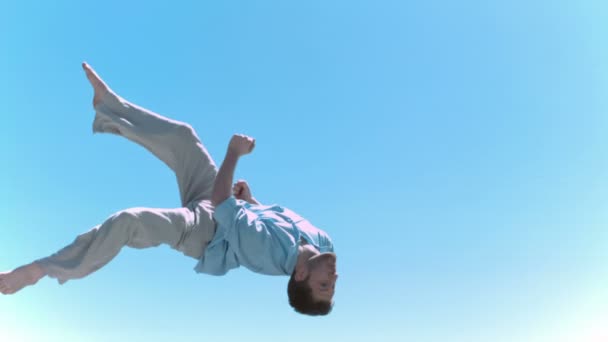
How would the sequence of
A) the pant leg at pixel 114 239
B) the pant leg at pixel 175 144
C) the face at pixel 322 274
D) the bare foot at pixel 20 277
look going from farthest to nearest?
the pant leg at pixel 175 144
the face at pixel 322 274
the pant leg at pixel 114 239
the bare foot at pixel 20 277

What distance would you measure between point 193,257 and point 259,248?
2.40 feet

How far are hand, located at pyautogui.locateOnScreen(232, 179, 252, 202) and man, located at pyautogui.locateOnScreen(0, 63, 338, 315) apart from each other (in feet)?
0.67

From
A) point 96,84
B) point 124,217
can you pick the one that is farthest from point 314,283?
point 96,84

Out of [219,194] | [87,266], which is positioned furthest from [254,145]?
[87,266]

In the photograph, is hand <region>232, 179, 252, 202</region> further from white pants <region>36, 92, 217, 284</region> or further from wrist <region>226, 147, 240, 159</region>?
wrist <region>226, 147, 240, 159</region>

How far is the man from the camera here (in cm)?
527

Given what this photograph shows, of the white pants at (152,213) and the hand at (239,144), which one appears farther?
the hand at (239,144)

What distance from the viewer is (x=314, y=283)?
5504 mm

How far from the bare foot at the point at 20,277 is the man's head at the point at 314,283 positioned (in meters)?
2.13

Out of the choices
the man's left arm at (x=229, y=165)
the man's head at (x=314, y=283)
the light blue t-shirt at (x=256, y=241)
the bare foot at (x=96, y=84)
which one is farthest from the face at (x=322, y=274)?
the bare foot at (x=96, y=84)

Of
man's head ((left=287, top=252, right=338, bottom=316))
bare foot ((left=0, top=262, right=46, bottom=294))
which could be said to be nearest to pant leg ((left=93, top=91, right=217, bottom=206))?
man's head ((left=287, top=252, right=338, bottom=316))

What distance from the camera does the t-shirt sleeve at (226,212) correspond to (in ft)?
18.2

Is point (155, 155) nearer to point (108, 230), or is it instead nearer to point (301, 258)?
point (108, 230)

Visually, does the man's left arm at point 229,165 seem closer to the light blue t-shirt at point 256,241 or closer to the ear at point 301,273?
the light blue t-shirt at point 256,241
